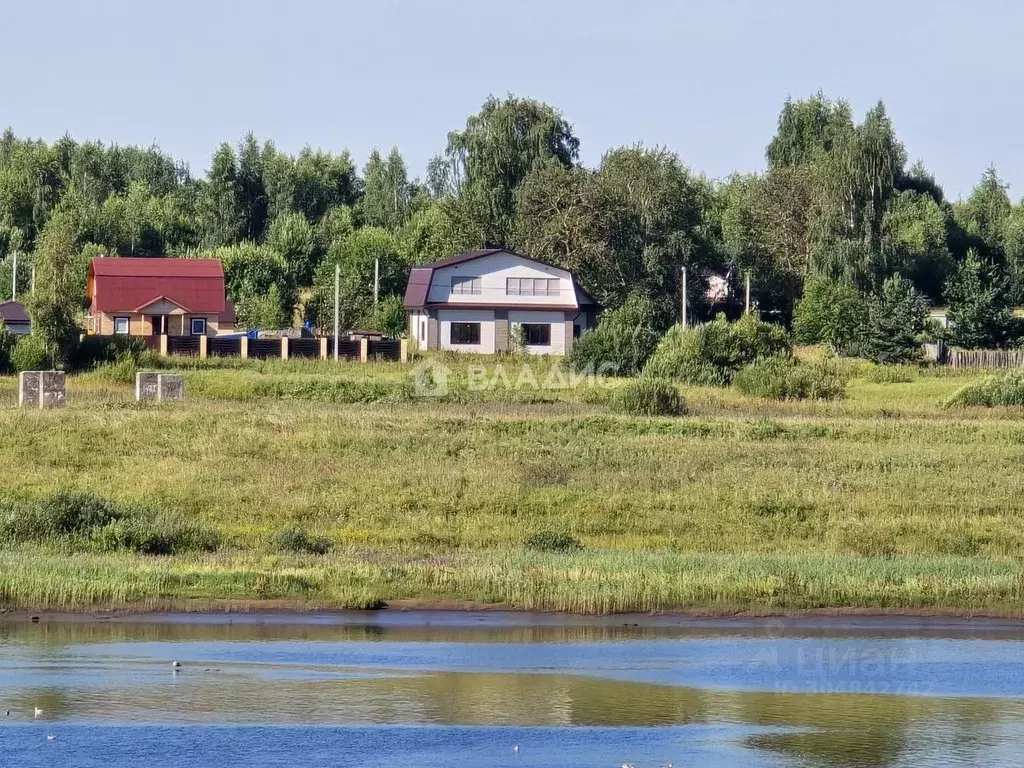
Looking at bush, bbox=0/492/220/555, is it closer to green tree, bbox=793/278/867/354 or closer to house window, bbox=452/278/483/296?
house window, bbox=452/278/483/296

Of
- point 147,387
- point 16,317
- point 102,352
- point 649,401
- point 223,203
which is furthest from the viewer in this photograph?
point 223,203

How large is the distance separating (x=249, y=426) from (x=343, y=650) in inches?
876

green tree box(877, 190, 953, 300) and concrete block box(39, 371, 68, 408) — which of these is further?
green tree box(877, 190, 953, 300)

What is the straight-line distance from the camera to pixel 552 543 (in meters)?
31.6

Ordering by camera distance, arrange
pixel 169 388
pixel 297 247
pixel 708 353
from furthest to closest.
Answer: pixel 297 247
pixel 708 353
pixel 169 388

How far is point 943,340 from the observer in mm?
80812

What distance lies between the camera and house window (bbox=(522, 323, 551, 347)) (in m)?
80.6

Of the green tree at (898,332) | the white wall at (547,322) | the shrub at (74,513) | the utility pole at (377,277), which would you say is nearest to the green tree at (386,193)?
A: the utility pole at (377,277)

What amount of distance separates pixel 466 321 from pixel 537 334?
3.83m

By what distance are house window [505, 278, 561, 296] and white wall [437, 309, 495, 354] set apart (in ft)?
6.08

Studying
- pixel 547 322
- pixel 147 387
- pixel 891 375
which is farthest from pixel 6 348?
pixel 891 375

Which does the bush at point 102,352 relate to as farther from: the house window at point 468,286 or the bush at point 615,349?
the bush at point 615,349

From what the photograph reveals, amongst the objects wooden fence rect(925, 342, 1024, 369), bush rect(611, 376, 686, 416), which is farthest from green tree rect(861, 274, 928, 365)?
bush rect(611, 376, 686, 416)

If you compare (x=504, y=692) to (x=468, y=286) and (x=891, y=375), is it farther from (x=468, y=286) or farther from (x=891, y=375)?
(x=468, y=286)
